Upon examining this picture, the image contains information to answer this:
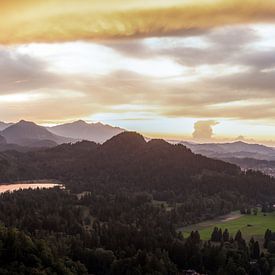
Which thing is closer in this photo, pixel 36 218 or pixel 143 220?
pixel 36 218

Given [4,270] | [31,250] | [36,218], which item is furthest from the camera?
[36,218]

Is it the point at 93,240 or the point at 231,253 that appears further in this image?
the point at 93,240

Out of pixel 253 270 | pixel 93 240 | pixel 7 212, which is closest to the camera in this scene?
pixel 253 270

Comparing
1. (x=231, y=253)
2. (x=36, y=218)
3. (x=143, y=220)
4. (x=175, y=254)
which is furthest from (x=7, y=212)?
(x=231, y=253)

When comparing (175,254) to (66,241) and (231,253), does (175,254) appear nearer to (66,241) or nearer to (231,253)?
(231,253)

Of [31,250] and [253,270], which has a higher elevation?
[31,250]

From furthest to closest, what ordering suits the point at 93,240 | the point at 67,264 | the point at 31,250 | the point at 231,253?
the point at 93,240 < the point at 231,253 < the point at 67,264 < the point at 31,250

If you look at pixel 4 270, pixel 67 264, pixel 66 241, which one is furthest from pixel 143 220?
pixel 4 270

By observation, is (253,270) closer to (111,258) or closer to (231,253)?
A: (231,253)

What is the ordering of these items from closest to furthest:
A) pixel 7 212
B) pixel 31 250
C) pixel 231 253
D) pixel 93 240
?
1. pixel 31 250
2. pixel 231 253
3. pixel 93 240
4. pixel 7 212
